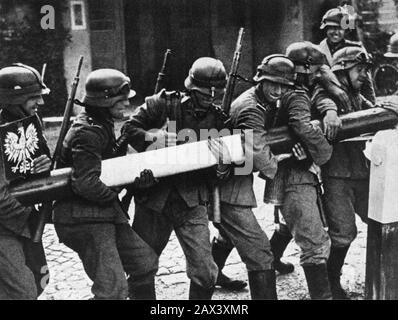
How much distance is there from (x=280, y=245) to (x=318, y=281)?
927mm

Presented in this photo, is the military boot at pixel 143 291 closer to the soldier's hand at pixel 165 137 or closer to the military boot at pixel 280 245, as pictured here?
the soldier's hand at pixel 165 137

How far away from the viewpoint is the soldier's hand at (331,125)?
5.27 m

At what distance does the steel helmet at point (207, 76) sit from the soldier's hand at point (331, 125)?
1.04m

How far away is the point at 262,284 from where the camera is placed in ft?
16.3

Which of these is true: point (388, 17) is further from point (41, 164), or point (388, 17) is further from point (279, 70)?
point (41, 164)

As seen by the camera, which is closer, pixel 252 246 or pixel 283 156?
pixel 252 246

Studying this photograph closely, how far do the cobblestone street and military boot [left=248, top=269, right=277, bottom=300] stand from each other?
0.67 metres

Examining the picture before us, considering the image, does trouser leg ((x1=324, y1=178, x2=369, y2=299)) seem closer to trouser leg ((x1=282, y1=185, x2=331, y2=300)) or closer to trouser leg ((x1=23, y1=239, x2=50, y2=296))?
trouser leg ((x1=282, y1=185, x2=331, y2=300))

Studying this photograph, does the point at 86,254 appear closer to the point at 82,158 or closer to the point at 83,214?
the point at 83,214

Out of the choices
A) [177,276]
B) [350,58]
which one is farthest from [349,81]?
[177,276]

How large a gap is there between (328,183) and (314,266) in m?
0.86

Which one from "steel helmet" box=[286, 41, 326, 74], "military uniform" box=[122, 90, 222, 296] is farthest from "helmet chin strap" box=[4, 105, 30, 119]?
"steel helmet" box=[286, 41, 326, 74]

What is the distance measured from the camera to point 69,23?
11.4 meters

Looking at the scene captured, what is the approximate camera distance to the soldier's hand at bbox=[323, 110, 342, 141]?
5.27m
